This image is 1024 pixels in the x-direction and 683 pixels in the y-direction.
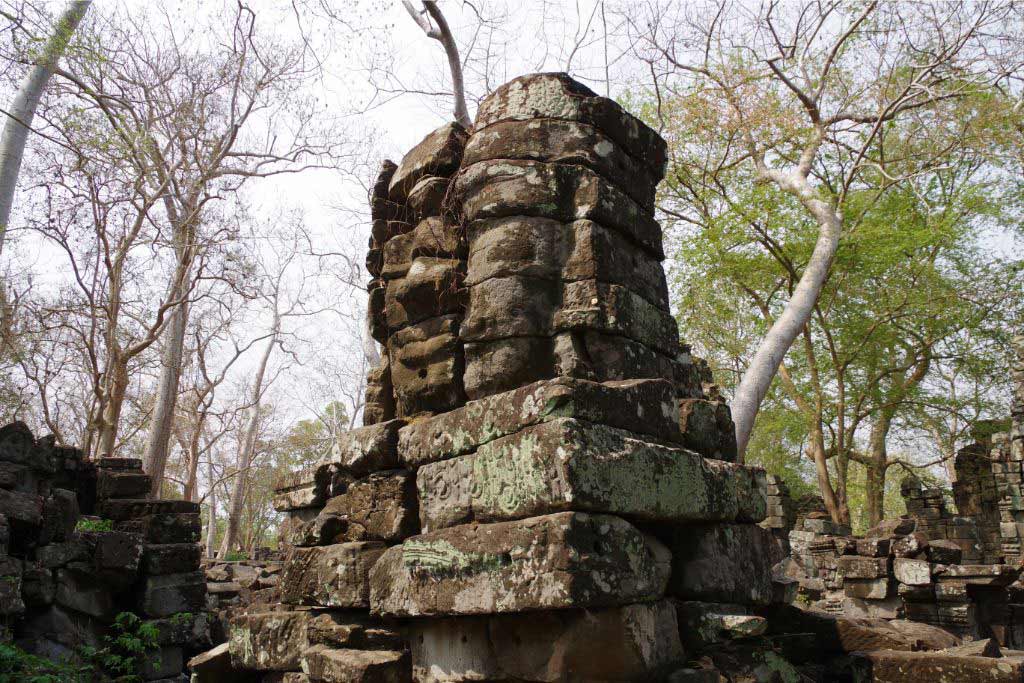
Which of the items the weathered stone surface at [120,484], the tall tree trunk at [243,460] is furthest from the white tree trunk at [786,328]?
the tall tree trunk at [243,460]

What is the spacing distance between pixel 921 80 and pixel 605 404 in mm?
12061

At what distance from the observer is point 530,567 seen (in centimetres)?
235

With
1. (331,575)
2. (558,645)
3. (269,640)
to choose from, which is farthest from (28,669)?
(558,645)

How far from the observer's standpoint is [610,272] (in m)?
3.02

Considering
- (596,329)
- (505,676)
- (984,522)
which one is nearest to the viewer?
(505,676)

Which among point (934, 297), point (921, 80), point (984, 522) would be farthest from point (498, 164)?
point (984, 522)

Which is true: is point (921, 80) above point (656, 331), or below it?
above

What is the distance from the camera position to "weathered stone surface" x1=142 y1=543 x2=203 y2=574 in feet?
20.8

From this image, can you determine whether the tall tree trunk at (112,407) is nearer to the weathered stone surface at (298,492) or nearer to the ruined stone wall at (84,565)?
the ruined stone wall at (84,565)

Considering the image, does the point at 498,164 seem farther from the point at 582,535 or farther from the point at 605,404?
the point at 582,535

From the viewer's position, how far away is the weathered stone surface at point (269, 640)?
327cm

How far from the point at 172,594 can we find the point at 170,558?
303mm

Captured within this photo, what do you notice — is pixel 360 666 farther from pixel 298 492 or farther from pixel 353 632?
pixel 298 492

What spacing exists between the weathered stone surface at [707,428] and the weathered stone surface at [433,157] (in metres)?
1.56
